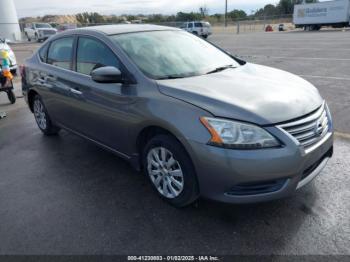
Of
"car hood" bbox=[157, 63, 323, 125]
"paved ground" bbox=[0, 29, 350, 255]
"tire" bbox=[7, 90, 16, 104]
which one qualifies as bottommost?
"paved ground" bbox=[0, 29, 350, 255]

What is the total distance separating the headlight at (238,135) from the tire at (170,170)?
1.26ft

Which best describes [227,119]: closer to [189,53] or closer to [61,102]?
[189,53]

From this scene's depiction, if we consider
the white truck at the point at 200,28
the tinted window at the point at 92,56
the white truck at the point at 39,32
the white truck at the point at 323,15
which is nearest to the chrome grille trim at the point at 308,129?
the tinted window at the point at 92,56

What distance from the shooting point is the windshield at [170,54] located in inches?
138

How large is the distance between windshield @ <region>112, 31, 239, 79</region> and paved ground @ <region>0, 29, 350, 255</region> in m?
1.33

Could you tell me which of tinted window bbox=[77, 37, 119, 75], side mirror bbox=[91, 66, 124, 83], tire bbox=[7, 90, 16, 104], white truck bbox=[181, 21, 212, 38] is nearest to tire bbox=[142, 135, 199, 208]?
side mirror bbox=[91, 66, 124, 83]

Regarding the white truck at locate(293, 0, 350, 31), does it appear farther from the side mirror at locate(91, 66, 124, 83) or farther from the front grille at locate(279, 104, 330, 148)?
the side mirror at locate(91, 66, 124, 83)

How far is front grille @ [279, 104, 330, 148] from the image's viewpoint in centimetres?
272

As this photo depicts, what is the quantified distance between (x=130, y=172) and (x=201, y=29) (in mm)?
31173

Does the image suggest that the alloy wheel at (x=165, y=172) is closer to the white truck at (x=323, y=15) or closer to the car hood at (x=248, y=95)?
the car hood at (x=248, y=95)

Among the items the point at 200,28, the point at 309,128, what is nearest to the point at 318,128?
the point at 309,128

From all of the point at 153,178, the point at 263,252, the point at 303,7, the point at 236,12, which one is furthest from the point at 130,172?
the point at 236,12

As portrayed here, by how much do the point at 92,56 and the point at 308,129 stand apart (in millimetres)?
2617

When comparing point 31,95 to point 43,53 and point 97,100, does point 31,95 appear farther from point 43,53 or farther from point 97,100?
point 97,100
